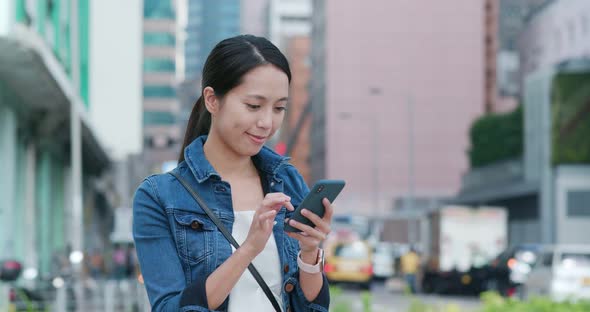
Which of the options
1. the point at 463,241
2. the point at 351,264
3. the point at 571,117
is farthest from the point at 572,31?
the point at 351,264

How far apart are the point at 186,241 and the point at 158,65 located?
124 meters

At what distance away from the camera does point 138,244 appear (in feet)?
10.7

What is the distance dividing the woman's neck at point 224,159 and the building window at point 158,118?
124m

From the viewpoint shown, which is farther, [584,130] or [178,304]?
[584,130]

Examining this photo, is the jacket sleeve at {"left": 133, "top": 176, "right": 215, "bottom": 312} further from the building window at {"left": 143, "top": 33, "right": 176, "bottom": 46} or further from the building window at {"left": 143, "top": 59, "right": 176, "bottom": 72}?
the building window at {"left": 143, "top": 59, "right": 176, "bottom": 72}

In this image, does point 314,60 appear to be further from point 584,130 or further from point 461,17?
point 584,130

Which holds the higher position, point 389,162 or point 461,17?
point 461,17

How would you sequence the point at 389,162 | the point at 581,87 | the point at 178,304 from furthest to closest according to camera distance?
the point at 389,162 < the point at 581,87 < the point at 178,304

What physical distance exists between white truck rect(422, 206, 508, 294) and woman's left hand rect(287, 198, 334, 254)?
118ft

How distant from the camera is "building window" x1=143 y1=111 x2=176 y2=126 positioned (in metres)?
127

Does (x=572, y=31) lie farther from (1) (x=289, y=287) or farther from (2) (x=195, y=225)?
(2) (x=195, y=225)

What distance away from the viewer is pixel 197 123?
3.57 m

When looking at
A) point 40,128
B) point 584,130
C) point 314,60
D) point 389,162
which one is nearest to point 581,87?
point 584,130

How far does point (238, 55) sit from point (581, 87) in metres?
50.8
